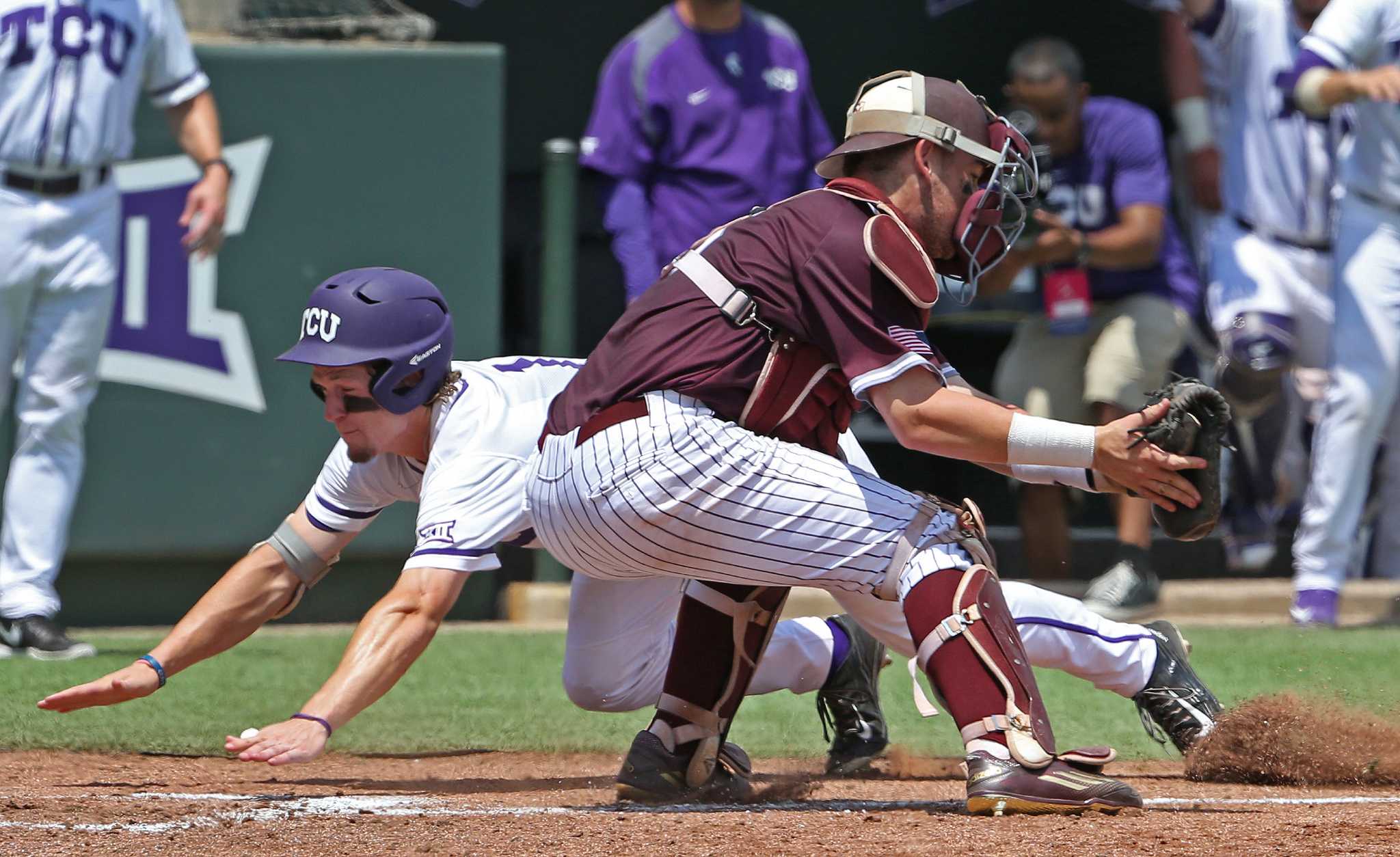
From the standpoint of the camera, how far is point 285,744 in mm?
3211

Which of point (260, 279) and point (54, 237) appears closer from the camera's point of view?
point (54, 237)

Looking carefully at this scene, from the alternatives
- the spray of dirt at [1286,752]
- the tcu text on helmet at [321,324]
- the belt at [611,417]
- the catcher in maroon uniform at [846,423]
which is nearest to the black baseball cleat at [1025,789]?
the catcher in maroon uniform at [846,423]

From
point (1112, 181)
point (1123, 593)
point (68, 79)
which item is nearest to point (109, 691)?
point (68, 79)

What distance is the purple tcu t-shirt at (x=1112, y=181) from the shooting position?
22.6 feet

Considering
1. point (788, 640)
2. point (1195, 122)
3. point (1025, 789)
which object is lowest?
point (788, 640)

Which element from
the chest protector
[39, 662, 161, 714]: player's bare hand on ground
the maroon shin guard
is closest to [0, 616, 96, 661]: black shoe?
[39, 662, 161, 714]: player's bare hand on ground

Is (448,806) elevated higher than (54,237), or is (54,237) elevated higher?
(54,237)

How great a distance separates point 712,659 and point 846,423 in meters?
0.56

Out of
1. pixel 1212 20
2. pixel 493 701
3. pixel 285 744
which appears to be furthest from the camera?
pixel 1212 20

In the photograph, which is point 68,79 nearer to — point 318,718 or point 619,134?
point 619,134

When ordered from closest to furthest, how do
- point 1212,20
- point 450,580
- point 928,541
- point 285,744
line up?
point 285,744
point 928,541
point 450,580
point 1212,20

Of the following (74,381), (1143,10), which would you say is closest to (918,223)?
(74,381)

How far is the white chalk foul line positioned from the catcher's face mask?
1.03 meters

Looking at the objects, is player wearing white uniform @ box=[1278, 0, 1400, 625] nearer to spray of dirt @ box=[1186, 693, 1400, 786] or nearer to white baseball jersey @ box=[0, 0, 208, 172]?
spray of dirt @ box=[1186, 693, 1400, 786]
